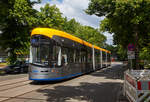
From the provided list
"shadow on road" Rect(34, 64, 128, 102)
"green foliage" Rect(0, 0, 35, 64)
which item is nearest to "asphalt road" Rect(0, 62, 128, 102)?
"shadow on road" Rect(34, 64, 128, 102)

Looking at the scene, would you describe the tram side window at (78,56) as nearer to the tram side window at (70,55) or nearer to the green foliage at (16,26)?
the tram side window at (70,55)

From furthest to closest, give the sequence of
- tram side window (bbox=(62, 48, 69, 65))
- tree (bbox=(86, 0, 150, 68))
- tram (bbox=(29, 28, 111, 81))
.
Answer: tree (bbox=(86, 0, 150, 68)) → tram side window (bbox=(62, 48, 69, 65)) → tram (bbox=(29, 28, 111, 81))

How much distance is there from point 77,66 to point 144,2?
700 cm

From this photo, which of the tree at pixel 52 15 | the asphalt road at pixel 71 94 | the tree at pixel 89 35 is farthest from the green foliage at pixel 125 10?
the tree at pixel 89 35

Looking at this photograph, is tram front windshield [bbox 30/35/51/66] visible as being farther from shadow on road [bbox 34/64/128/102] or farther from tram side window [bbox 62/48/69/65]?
shadow on road [bbox 34/64/128/102]

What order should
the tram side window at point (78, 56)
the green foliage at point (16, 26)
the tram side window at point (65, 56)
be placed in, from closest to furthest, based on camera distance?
1. the tram side window at point (65, 56)
2. the tram side window at point (78, 56)
3. the green foliage at point (16, 26)

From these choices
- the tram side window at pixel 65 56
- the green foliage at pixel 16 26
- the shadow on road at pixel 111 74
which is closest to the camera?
the tram side window at pixel 65 56

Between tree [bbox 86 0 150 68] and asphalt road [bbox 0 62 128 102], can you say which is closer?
asphalt road [bbox 0 62 128 102]

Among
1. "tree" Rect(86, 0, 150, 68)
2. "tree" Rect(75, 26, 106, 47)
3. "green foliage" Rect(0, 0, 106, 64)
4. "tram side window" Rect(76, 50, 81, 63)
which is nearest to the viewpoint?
"tree" Rect(86, 0, 150, 68)

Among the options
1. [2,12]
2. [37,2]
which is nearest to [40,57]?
[2,12]

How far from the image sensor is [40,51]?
33.7 feet

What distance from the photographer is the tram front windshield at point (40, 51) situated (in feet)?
33.5

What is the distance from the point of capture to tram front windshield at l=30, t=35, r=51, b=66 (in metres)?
10.2

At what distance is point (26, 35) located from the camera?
2227cm
